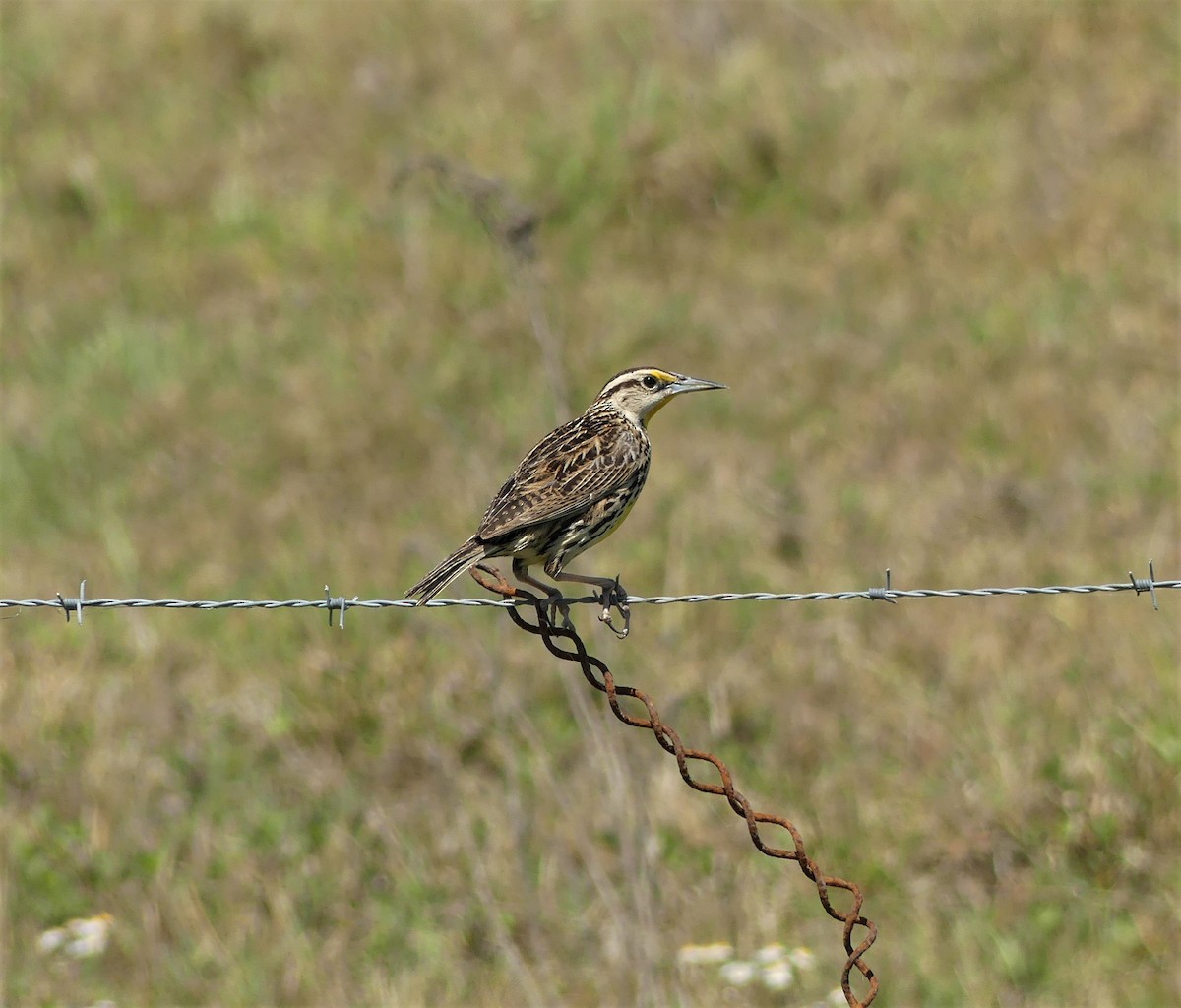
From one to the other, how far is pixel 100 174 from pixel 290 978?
27.9 ft

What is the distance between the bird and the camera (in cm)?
504

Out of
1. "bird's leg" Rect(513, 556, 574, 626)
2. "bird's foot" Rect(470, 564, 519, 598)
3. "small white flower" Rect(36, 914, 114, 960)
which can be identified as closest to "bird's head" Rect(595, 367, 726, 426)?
"bird's leg" Rect(513, 556, 574, 626)

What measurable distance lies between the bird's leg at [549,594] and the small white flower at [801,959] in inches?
63.8

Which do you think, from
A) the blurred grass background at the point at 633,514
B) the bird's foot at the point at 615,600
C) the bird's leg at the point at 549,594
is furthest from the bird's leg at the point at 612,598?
the blurred grass background at the point at 633,514

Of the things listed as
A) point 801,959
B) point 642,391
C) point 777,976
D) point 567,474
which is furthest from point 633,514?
point 567,474

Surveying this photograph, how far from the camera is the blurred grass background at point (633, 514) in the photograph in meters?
6.74

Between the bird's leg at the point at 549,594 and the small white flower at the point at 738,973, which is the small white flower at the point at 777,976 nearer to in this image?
the small white flower at the point at 738,973

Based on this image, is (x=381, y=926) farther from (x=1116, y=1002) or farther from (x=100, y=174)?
(x=100, y=174)

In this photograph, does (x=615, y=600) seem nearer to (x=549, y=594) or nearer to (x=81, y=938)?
(x=549, y=594)

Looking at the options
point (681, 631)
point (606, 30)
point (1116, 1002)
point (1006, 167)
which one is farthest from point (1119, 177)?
point (1116, 1002)

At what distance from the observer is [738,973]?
596cm

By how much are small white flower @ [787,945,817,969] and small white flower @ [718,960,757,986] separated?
5.7 inches

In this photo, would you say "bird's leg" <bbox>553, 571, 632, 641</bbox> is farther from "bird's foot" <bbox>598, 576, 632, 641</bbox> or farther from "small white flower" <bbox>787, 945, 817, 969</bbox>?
"small white flower" <bbox>787, 945, 817, 969</bbox>

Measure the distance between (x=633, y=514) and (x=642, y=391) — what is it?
3737 mm
